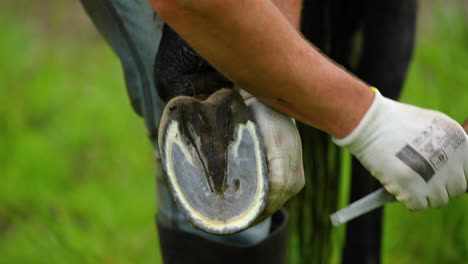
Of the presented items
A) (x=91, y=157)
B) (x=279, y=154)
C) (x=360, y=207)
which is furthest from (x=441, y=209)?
(x=91, y=157)

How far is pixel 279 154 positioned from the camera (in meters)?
0.87

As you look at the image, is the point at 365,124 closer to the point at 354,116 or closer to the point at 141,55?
the point at 354,116

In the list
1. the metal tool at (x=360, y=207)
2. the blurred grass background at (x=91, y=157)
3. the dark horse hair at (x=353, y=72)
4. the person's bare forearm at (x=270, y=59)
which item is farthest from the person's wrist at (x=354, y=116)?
the blurred grass background at (x=91, y=157)

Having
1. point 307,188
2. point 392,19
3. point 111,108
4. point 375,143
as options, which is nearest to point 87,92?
point 111,108

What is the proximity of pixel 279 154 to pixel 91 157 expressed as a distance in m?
1.41

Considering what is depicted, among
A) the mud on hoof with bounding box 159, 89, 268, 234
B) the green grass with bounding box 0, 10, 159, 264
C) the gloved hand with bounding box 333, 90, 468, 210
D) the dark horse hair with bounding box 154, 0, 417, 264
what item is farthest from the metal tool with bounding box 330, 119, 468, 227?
the green grass with bounding box 0, 10, 159, 264

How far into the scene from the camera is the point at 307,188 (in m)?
1.39

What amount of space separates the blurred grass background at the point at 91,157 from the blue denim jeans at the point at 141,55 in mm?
527

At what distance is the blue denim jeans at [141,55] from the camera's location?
3.16ft

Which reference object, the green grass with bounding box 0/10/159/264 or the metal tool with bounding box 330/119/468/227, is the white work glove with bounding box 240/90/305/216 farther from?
the green grass with bounding box 0/10/159/264

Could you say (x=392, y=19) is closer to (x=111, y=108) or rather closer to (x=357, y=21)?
(x=357, y=21)

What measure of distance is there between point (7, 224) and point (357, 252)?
104cm

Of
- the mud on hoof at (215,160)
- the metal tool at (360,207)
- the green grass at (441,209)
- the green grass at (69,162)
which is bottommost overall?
the green grass at (69,162)

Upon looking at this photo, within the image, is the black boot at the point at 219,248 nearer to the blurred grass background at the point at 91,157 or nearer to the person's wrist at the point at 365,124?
the person's wrist at the point at 365,124
